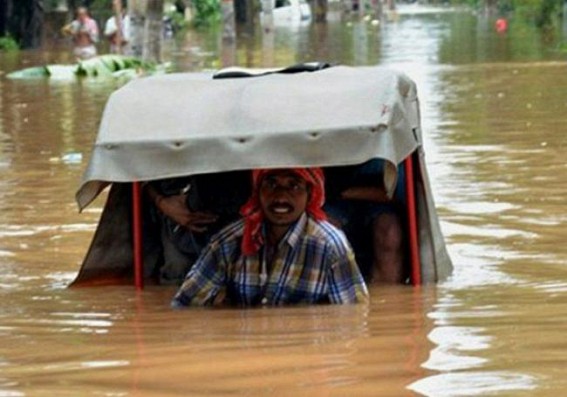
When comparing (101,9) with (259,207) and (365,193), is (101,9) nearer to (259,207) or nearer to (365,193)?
(365,193)

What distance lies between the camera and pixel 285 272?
7.44 m

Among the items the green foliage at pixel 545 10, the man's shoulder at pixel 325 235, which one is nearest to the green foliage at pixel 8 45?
the green foliage at pixel 545 10

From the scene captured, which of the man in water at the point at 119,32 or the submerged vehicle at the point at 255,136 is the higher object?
the submerged vehicle at the point at 255,136

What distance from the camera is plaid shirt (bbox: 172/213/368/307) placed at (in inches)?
290

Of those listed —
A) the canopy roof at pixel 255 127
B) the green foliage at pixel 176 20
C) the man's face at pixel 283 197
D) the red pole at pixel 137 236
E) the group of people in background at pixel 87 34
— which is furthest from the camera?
the green foliage at pixel 176 20

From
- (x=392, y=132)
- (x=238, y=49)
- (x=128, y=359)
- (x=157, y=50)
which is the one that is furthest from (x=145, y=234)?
(x=238, y=49)

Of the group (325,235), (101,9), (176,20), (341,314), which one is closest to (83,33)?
(176,20)

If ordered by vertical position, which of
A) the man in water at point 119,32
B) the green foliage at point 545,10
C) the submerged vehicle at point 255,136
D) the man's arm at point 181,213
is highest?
the submerged vehicle at point 255,136

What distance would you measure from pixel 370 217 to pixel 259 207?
888mm

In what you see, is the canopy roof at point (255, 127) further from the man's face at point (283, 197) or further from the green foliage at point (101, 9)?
the green foliage at point (101, 9)

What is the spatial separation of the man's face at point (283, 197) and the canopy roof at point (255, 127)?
21 cm

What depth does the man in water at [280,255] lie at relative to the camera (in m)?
7.38

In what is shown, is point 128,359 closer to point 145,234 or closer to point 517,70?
point 145,234

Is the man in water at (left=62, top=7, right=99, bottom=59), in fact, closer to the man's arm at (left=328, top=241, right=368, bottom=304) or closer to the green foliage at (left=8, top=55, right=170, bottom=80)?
the green foliage at (left=8, top=55, right=170, bottom=80)
